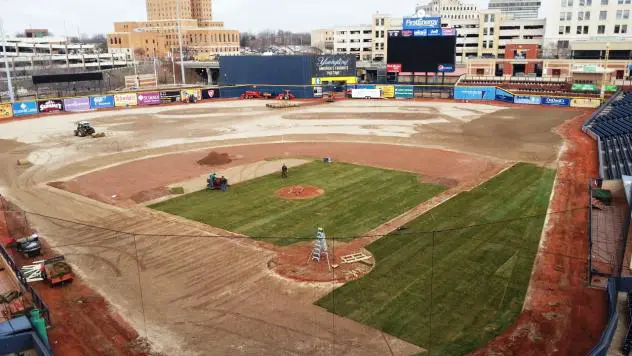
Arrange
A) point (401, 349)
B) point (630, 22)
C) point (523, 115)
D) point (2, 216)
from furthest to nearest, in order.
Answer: point (630, 22)
point (523, 115)
point (2, 216)
point (401, 349)

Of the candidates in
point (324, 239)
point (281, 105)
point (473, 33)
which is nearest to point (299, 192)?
point (324, 239)

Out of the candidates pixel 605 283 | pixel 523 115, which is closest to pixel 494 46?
pixel 523 115

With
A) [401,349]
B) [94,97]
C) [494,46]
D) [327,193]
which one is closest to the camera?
[401,349]

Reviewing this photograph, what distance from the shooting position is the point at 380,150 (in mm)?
44500

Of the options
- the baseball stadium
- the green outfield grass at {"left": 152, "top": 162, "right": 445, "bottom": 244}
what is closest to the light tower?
the baseball stadium

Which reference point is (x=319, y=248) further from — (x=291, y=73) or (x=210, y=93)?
(x=210, y=93)

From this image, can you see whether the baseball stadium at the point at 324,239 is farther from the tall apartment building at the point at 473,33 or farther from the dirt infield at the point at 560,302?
the tall apartment building at the point at 473,33

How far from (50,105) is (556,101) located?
242ft

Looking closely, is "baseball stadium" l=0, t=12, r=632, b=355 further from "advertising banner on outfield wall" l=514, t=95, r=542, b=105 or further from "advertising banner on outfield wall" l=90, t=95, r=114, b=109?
"advertising banner on outfield wall" l=90, t=95, r=114, b=109

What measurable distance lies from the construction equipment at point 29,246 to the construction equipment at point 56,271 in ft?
7.82

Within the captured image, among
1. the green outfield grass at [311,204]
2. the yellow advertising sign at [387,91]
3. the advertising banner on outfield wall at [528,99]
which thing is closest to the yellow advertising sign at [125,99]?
the yellow advertising sign at [387,91]

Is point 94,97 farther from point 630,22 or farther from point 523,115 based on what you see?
point 630,22

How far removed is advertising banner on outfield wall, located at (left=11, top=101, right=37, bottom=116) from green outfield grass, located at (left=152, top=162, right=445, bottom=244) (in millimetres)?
50487

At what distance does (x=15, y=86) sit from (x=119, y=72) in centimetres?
3074
